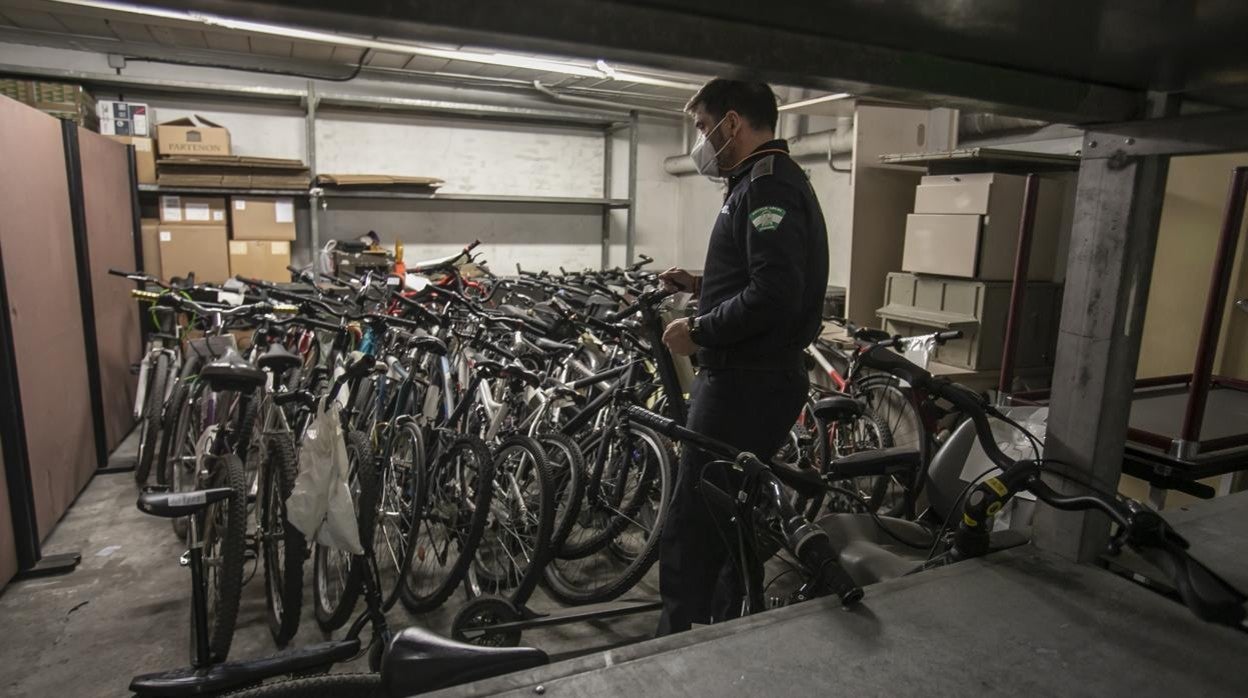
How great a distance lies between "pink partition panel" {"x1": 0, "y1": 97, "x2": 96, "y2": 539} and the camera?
262cm

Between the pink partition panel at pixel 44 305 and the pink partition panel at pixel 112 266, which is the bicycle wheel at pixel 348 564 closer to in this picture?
the pink partition panel at pixel 44 305

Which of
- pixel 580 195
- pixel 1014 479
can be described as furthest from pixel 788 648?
pixel 580 195

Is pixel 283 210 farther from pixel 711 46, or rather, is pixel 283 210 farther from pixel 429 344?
pixel 711 46

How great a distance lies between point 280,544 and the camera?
234 cm

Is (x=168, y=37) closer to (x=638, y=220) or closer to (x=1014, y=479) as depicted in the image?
(x=638, y=220)

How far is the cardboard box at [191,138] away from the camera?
511 cm

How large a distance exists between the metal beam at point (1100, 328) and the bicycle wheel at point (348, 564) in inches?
66.7

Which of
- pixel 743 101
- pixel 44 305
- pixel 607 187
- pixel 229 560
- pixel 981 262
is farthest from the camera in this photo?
pixel 607 187

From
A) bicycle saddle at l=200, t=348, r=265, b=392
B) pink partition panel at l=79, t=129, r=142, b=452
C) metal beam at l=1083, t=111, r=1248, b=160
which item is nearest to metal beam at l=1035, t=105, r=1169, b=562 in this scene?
metal beam at l=1083, t=111, r=1248, b=160

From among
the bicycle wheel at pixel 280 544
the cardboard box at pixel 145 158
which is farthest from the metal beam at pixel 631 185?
the bicycle wheel at pixel 280 544

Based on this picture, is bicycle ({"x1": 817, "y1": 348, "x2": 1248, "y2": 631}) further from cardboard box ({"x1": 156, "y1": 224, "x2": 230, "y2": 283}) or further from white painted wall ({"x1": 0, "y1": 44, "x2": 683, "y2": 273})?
white painted wall ({"x1": 0, "y1": 44, "x2": 683, "y2": 273})

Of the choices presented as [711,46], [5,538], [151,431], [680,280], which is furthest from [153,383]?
[711,46]

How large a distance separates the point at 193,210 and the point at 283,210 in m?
0.61

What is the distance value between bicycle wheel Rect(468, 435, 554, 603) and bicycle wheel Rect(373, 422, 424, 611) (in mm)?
272
